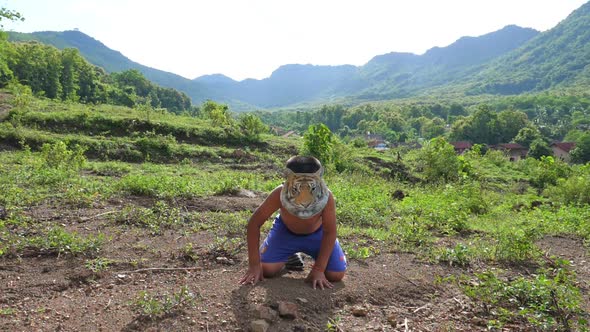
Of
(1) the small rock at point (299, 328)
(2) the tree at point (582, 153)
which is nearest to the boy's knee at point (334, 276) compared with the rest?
(1) the small rock at point (299, 328)

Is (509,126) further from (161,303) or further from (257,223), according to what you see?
(161,303)

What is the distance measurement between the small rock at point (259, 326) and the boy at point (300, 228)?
66 centimetres

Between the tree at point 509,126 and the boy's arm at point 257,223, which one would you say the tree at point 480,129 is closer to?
the tree at point 509,126

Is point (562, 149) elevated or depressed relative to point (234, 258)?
depressed

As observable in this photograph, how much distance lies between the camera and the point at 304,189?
130 inches

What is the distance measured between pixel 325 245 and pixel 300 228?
0.31 metres

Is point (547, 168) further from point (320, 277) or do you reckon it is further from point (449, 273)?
point (320, 277)

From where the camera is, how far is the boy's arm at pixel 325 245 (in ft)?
11.5

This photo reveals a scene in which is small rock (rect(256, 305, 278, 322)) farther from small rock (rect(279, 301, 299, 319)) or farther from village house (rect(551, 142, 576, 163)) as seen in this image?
village house (rect(551, 142, 576, 163))

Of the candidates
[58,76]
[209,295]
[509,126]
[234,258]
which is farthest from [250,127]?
[509,126]

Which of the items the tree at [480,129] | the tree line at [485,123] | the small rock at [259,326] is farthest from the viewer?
the tree at [480,129]

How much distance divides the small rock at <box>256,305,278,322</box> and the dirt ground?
26 millimetres

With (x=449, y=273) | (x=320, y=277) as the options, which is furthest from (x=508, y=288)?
(x=320, y=277)

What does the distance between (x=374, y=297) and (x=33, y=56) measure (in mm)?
37597
